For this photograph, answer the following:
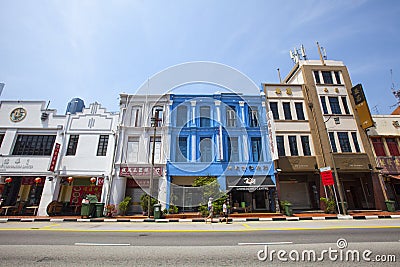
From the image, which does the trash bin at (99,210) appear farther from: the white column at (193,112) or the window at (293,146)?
the window at (293,146)

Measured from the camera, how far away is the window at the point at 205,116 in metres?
18.9

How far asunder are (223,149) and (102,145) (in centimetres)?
1074

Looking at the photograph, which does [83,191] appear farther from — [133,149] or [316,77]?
[316,77]

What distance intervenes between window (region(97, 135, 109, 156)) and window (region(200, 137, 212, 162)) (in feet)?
27.9

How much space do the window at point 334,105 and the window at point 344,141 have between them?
Answer: 7.70ft

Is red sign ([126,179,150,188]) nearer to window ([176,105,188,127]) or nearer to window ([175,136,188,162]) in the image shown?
window ([175,136,188,162])

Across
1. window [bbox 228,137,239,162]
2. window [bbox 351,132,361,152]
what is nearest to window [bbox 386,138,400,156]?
window [bbox 351,132,361,152]

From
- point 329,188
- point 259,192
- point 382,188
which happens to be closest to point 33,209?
point 259,192

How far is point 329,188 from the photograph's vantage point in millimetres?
16938

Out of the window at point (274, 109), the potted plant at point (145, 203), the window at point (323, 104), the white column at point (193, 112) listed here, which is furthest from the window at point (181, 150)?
the window at point (323, 104)

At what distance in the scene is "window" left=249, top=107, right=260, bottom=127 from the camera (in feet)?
62.5

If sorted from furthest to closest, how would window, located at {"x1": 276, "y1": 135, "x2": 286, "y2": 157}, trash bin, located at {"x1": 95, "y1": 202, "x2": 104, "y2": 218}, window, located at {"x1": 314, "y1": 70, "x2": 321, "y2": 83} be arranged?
window, located at {"x1": 314, "y1": 70, "x2": 321, "y2": 83} < window, located at {"x1": 276, "y1": 135, "x2": 286, "y2": 157} < trash bin, located at {"x1": 95, "y1": 202, "x2": 104, "y2": 218}

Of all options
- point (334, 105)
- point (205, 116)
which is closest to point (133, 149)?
point (205, 116)

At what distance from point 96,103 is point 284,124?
714 inches
